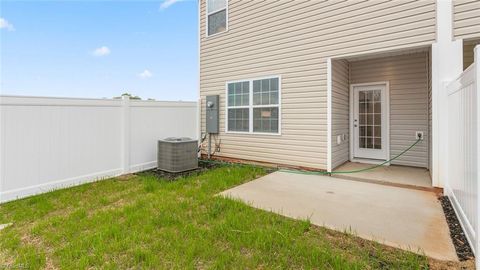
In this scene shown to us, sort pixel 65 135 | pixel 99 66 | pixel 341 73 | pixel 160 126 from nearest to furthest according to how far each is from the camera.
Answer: pixel 65 135
pixel 341 73
pixel 160 126
pixel 99 66

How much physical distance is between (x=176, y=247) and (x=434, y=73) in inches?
175

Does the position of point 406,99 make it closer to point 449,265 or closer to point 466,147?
point 466,147

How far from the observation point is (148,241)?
2.44 meters

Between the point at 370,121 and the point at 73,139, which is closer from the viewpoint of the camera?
the point at 73,139

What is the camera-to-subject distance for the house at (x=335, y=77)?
3.98 metres

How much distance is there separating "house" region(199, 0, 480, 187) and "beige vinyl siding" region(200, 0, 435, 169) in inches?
0.8

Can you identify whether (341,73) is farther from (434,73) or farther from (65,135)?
(65,135)

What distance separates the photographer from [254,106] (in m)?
6.24

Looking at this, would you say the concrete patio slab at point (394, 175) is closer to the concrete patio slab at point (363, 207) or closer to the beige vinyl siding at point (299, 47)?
the concrete patio slab at point (363, 207)

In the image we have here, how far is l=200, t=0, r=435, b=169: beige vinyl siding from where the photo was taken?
14.3 feet

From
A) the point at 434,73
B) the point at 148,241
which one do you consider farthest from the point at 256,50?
the point at 148,241

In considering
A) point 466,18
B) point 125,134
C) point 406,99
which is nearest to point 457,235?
point 466,18

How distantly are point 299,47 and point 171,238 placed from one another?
461 centimetres

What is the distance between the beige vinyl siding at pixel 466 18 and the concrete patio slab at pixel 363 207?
2460 millimetres
